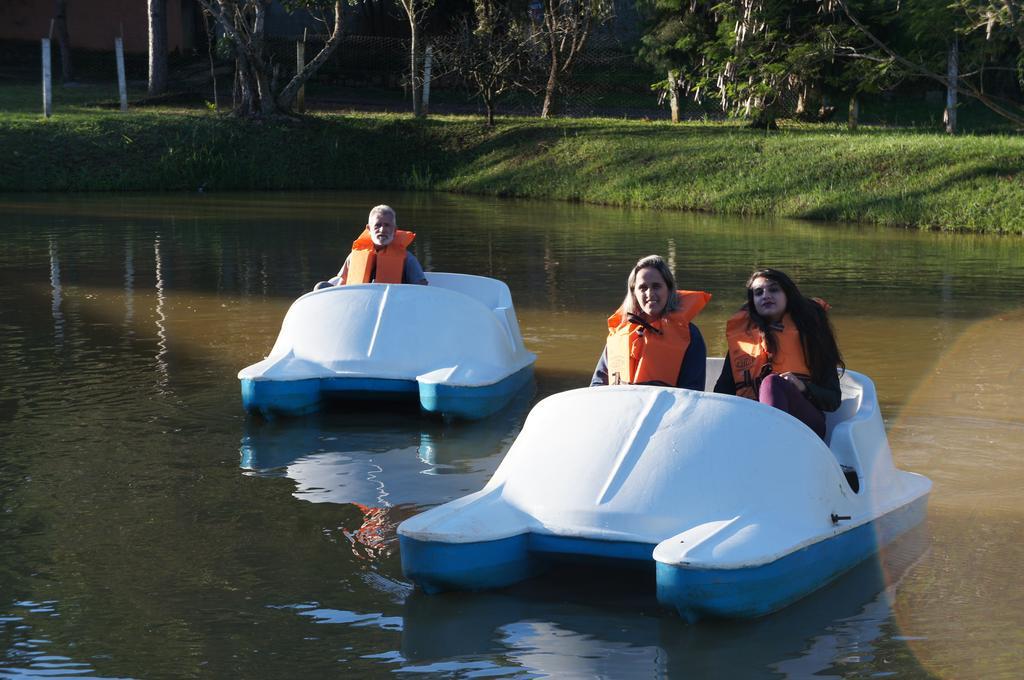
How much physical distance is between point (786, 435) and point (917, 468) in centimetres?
216

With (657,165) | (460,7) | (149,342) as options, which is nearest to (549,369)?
(149,342)

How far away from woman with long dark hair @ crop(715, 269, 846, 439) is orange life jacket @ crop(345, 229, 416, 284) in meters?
3.46

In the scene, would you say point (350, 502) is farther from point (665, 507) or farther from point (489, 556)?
point (665, 507)

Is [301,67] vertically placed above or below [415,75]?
above

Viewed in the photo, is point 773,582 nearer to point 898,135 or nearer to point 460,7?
point 898,135

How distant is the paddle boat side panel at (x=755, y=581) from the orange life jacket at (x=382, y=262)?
4.29 meters

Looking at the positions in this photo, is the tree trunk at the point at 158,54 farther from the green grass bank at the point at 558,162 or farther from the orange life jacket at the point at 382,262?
the orange life jacket at the point at 382,262

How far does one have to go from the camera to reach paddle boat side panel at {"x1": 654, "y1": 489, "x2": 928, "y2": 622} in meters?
4.67

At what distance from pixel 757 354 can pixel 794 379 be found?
21 cm

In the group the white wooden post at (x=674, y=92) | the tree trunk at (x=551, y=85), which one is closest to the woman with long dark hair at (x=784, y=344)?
the white wooden post at (x=674, y=92)

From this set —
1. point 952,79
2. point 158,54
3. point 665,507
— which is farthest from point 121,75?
point 665,507

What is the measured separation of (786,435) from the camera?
5.17m

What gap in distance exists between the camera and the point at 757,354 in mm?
6059

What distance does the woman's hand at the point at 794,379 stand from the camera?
589 cm
